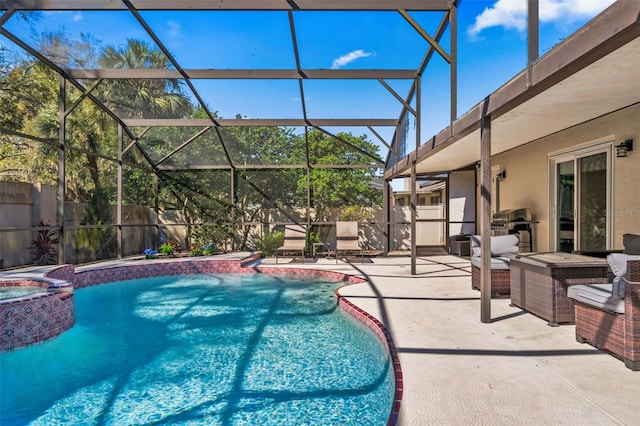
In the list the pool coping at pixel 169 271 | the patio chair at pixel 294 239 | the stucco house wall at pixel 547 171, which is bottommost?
the pool coping at pixel 169 271

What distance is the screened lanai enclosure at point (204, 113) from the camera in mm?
6922

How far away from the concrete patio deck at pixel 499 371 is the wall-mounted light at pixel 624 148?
263 cm

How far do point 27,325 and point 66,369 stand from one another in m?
1.21

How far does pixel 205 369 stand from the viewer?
3562 millimetres

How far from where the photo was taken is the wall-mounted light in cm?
496

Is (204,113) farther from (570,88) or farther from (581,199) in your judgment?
(581,199)

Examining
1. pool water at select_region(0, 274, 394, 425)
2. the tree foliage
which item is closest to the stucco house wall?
the tree foliage

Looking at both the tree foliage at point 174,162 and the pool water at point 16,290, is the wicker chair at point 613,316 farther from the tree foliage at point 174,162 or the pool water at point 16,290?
the tree foliage at point 174,162

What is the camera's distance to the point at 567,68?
2.76m

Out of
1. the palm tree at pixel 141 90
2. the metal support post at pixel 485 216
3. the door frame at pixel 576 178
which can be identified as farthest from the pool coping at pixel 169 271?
the palm tree at pixel 141 90

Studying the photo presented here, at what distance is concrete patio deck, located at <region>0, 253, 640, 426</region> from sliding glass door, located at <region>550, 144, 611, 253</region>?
7.04 ft

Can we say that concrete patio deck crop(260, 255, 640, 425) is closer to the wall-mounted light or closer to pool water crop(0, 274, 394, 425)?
pool water crop(0, 274, 394, 425)

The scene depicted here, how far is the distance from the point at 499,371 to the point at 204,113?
9.61 meters

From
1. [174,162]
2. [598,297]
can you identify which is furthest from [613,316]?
[174,162]
